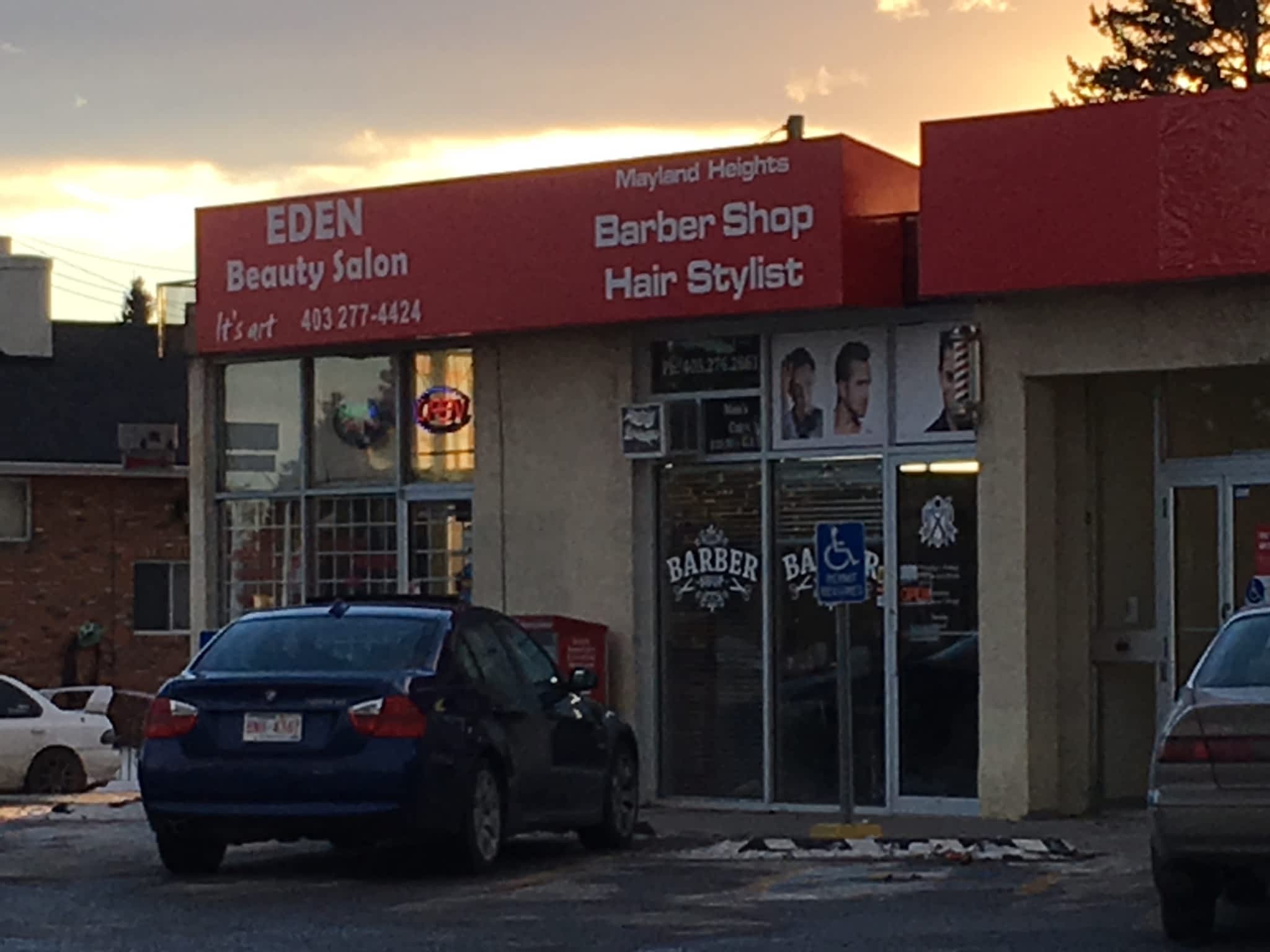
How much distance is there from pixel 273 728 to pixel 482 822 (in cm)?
129

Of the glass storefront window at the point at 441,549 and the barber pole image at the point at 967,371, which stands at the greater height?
the barber pole image at the point at 967,371

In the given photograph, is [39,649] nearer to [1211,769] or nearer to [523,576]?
[523,576]

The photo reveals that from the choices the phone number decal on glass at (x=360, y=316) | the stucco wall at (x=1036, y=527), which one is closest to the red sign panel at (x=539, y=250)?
the phone number decal on glass at (x=360, y=316)

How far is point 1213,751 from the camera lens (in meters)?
10.9

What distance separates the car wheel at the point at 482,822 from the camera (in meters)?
14.1

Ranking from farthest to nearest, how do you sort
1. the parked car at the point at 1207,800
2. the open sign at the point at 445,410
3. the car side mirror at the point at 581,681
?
the open sign at the point at 445,410
the car side mirror at the point at 581,681
the parked car at the point at 1207,800

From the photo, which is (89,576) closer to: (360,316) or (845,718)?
(360,316)

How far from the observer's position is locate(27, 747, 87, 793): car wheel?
26938 millimetres

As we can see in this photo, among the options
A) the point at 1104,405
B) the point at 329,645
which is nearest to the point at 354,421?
the point at 1104,405

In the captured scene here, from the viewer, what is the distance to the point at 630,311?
19625 mm

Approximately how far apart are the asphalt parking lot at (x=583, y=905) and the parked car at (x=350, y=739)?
1.01 ft

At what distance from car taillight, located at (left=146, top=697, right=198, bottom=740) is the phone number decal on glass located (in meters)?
7.13

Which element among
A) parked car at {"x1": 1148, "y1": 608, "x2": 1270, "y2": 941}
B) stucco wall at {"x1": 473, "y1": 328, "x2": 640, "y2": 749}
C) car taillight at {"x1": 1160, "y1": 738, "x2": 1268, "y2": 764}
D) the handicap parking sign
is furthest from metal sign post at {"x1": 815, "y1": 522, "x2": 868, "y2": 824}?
car taillight at {"x1": 1160, "y1": 738, "x2": 1268, "y2": 764}

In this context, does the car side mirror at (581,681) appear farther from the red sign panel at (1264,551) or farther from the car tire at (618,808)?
the red sign panel at (1264,551)
